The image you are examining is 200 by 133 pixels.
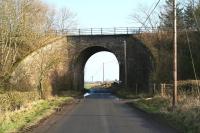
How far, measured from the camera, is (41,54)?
49125mm

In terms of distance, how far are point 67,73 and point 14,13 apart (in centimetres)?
2784

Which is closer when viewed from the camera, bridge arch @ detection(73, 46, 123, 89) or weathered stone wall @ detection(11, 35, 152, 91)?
weathered stone wall @ detection(11, 35, 152, 91)

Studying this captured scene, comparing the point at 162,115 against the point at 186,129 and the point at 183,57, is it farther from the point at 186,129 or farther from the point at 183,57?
the point at 183,57

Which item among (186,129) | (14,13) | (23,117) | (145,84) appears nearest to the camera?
(186,129)

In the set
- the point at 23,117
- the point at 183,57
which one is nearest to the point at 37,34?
the point at 183,57

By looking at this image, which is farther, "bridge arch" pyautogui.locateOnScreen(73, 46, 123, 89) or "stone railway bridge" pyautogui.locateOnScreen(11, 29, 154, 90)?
"bridge arch" pyautogui.locateOnScreen(73, 46, 123, 89)

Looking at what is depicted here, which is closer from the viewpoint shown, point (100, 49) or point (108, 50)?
point (108, 50)

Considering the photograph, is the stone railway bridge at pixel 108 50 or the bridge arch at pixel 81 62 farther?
the bridge arch at pixel 81 62

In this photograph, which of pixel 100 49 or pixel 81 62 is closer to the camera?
pixel 81 62

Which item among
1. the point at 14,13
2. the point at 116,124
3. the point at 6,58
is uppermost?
the point at 14,13

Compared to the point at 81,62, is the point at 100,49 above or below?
above

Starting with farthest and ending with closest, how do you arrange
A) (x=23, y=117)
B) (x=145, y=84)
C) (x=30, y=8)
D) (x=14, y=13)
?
(x=145, y=84)
(x=30, y=8)
(x=14, y=13)
(x=23, y=117)

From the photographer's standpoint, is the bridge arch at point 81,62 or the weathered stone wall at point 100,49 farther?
the bridge arch at point 81,62

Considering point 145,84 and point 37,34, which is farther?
point 145,84
